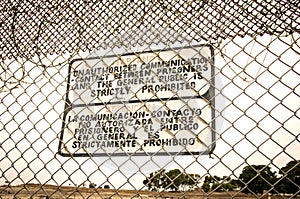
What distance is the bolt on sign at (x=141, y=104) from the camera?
157 centimetres

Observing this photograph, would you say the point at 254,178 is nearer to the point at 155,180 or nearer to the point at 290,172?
the point at 290,172

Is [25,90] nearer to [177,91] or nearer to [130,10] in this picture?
[130,10]

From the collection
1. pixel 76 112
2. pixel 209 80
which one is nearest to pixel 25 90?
pixel 76 112

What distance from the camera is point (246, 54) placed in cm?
146

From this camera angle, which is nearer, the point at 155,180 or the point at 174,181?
the point at 174,181

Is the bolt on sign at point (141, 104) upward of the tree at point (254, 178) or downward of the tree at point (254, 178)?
upward

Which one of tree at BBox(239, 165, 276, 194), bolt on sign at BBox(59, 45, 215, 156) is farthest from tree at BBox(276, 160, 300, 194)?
bolt on sign at BBox(59, 45, 215, 156)

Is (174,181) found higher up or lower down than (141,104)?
lower down

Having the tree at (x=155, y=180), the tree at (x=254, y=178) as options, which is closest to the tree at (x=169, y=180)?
the tree at (x=155, y=180)

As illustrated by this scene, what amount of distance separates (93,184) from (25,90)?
2.37 ft

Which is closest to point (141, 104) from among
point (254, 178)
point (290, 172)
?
point (254, 178)

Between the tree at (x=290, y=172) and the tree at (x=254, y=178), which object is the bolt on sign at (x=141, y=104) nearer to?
the tree at (x=254, y=178)

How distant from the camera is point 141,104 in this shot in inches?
66.4

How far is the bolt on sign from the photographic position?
1.57 metres
